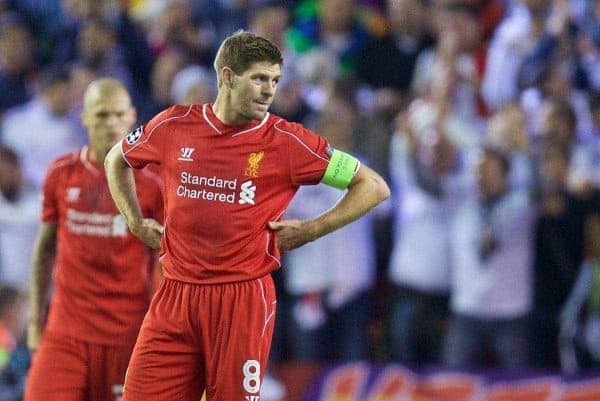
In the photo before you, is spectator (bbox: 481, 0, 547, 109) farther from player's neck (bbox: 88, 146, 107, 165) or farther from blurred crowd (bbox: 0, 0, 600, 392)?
player's neck (bbox: 88, 146, 107, 165)

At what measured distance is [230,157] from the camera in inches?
209

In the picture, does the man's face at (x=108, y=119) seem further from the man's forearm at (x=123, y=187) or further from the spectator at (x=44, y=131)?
→ the spectator at (x=44, y=131)

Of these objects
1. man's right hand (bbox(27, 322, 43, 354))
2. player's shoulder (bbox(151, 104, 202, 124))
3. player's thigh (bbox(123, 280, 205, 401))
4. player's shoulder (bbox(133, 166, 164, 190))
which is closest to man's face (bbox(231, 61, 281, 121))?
player's shoulder (bbox(151, 104, 202, 124))

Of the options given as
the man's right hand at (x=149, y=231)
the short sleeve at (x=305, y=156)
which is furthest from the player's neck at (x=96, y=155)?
the short sleeve at (x=305, y=156)

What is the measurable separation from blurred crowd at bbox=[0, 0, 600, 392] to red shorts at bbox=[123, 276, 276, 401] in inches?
153

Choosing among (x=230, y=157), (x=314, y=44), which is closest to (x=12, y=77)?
(x=314, y=44)

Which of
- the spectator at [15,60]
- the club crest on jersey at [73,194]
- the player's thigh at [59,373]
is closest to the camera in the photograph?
the player's thigh at [59,373]

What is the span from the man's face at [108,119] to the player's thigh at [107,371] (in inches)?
43.4

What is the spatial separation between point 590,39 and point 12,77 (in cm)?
514

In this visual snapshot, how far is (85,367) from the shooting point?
6293 millimetres

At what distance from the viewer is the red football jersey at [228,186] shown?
17.4ft

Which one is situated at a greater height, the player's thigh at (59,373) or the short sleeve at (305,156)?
the short sleeve at (305,156)

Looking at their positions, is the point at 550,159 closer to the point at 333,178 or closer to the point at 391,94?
the point at 391,94

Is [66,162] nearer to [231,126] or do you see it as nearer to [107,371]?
[107,371]
